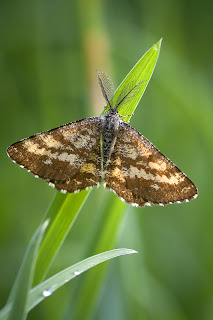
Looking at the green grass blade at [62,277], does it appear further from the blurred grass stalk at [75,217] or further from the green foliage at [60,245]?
the blurred grass stalk at [75,217]

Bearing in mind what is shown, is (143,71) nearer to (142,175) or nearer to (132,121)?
(142,175)

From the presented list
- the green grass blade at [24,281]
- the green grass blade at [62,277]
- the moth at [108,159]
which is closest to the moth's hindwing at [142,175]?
the moth at [108,159]

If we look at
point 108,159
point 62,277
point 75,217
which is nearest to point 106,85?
point 108,159

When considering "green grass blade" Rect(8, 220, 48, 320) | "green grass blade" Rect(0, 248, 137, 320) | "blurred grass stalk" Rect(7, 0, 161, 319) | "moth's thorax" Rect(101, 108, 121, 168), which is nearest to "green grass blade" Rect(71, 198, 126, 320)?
"blurred grass stalk" Rect(7, 0, 161, 319)

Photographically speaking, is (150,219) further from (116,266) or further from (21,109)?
(21,109)

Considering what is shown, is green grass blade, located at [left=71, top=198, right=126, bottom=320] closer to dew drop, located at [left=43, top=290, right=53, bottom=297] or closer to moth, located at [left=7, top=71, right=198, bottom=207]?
moth, located at [left=7, top=71, right=198, bottom=207]

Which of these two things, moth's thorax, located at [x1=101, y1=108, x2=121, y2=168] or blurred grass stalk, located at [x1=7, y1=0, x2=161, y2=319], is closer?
blurred grass stalk, located at [x1=7, y1=0, x2=161, y2=319]
